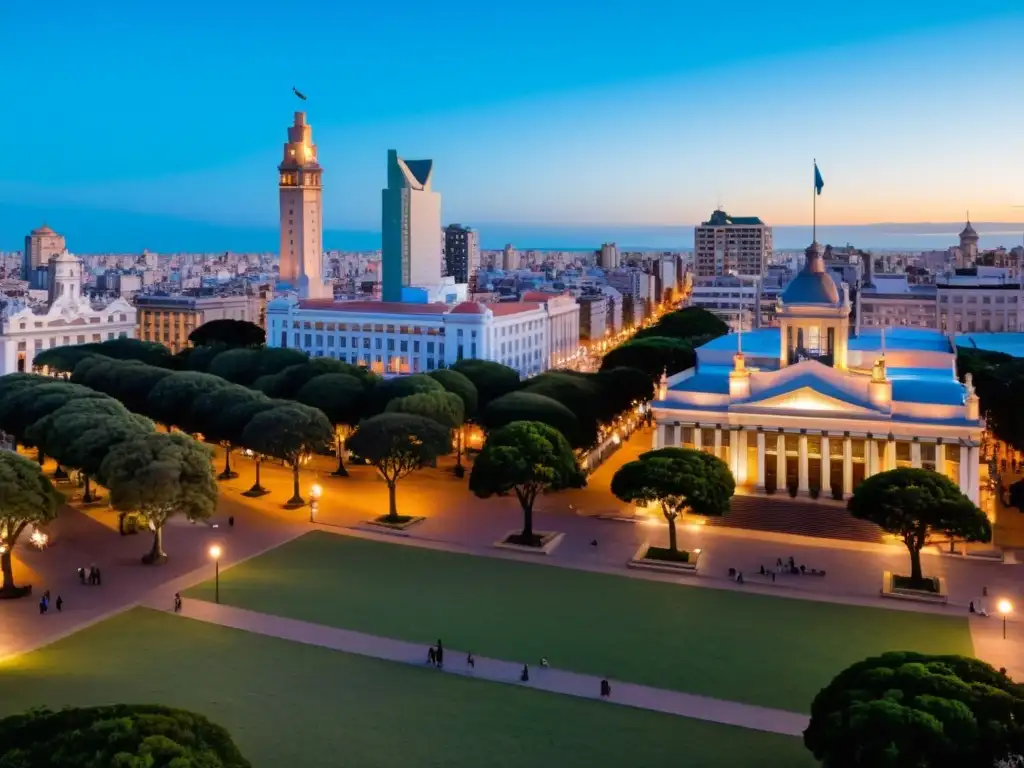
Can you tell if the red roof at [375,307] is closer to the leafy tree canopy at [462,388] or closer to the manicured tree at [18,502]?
the leafy tree canopy at [462,388]

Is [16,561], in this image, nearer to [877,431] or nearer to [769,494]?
[769,494]

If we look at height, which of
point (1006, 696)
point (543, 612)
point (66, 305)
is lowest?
point (543, 612)

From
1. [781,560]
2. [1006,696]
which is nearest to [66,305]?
[781,560]

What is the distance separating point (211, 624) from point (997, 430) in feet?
222

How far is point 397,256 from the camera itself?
607 feet

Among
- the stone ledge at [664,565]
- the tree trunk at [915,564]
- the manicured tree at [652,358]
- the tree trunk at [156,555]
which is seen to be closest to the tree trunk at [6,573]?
the tree trunk at [156,555]

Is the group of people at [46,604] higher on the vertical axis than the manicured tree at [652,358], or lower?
lower

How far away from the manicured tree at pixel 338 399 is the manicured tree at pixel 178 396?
25.5 ft

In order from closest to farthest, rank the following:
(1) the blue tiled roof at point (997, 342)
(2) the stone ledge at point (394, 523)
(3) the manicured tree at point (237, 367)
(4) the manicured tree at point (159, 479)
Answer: (4) the manicured tree at point (159, 479) < (2) the stone ledge at point (394, 523) < (3) the manicured tree at point (237, 367) < (1) the blue tiled roof at point (997, 342)

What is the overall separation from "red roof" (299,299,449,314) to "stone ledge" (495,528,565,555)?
78057 mm

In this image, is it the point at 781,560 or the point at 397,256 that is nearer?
the point at 781,560

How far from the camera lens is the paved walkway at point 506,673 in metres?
37.7

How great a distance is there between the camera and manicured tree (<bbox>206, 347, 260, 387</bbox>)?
11238 cm

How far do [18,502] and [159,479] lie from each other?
300 inches
